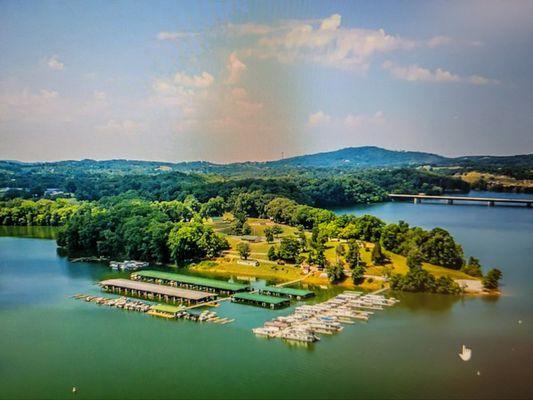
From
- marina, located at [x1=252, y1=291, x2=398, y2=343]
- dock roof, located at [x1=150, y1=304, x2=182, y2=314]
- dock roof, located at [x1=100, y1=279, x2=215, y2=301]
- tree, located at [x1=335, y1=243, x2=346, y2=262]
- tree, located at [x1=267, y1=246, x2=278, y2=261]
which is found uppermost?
tree, located at [x1=335, y1=243, x2=346, y2=262]

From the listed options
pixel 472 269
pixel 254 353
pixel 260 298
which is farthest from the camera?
pixel 472 269

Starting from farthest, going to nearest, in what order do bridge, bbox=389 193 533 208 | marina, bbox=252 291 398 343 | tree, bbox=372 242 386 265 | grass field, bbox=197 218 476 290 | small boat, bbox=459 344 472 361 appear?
bridge, bbox=389 193 533 208, tree, bbox=372 242 386 265, grass field, bbox=197 218 476 290, marina, bbox=252 291 398 343, small boat, bbox=459 344 472 361

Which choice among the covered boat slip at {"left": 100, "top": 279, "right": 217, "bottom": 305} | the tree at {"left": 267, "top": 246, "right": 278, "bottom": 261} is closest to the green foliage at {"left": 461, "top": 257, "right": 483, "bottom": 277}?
the tree at {"left": 267, "top": 246, "right": 278, "bottom": 261}

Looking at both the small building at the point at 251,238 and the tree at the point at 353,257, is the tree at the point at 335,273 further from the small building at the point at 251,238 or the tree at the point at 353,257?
the small building at the point at 251,238

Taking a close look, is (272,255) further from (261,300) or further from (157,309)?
(157,309)

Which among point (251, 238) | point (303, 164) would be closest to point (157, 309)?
point (251, 238)

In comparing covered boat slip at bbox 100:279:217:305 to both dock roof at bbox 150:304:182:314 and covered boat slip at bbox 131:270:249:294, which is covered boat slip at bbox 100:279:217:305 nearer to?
covered boat slip at bbox 131:270:249:294

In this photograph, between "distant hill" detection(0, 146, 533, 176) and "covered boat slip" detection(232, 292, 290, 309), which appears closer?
"covered boat slip" detection(232, 292, 290, 309)

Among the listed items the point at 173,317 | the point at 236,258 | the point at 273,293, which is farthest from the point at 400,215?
the point at 173,317
